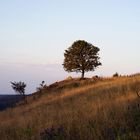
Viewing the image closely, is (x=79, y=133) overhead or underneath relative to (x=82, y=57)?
underneath

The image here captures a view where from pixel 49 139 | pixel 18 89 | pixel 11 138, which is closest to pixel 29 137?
pixel 11 138

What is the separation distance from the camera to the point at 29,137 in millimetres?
10906

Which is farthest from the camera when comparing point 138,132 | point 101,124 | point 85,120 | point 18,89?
point 18,89

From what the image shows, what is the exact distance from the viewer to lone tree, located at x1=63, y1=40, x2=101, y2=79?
223 ft

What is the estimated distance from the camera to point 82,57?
6812cm

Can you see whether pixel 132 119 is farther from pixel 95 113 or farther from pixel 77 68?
pixel 77 68

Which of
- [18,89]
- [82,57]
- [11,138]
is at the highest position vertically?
[82,57]

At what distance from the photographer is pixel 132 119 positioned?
10148mm

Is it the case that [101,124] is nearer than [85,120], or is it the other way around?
[101,124]

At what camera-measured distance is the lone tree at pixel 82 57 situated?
68.0 meters

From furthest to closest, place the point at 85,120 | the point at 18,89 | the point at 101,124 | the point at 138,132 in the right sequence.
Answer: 1. the point at 18,89
2. the point at 85,120
3. the point at 101,124
4. the point at 138,132

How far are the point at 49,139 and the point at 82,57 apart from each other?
192ft

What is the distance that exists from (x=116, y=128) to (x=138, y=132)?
946 millimetres

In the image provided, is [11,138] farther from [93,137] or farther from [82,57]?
[82,57]
